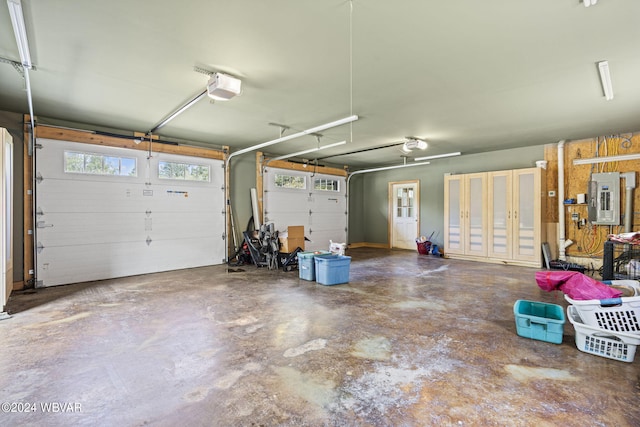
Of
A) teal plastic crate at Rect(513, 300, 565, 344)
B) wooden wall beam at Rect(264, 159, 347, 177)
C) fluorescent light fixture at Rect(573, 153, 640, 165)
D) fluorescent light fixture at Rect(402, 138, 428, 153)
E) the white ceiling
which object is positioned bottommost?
teal plastic crate at Rect(513, 300, 565, 344)

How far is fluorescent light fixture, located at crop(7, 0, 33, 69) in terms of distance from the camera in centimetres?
219

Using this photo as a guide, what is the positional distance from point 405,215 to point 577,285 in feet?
23.6

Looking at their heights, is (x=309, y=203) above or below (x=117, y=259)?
above

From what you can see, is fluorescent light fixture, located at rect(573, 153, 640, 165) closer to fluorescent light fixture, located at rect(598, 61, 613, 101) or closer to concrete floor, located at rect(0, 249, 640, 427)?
fluorescent light fixture, located at rect(598, 61, 613, 101)

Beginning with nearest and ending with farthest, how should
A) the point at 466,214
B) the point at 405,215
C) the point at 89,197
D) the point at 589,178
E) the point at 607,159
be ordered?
the point at 89,197 → the point at 607,159 → the point at 589,178 → the point at 466,214 → the point at 405,215

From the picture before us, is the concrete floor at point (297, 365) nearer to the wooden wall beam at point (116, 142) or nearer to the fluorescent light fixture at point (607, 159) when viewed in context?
Answer: the wooden wall beam at point (116, 142)

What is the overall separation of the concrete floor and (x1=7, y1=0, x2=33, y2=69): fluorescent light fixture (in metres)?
2.67

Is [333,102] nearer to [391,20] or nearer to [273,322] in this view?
[391,20]

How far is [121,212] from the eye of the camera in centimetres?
569

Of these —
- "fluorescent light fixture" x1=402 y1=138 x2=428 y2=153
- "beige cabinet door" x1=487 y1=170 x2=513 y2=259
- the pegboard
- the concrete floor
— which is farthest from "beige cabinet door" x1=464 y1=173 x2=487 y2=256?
the concrete floor

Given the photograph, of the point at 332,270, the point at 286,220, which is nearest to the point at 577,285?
the point at 332,270

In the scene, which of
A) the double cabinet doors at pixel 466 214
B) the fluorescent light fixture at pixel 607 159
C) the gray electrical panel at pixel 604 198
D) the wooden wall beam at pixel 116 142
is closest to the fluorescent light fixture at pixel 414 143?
the double cabinet doors at pixel 466 214

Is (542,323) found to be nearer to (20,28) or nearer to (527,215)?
(527,215)

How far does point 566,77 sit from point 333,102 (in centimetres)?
279
